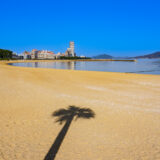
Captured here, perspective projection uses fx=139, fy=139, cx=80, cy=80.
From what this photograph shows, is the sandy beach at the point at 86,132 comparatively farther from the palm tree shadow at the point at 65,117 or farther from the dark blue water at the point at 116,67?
the dark blue water at the point at 116,67

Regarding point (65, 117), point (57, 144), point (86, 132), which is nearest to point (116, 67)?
point (65, 117)

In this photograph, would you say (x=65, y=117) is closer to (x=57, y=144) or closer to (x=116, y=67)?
(x=57, y=144)

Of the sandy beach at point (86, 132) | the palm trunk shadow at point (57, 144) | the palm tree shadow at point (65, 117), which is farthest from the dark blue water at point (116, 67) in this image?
the palm trunk shadow at point (57, 144)

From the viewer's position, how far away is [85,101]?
9945 millimetres

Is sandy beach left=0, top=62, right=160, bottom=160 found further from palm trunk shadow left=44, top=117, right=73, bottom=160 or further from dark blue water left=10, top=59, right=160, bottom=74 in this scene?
dark blue water left=10, top=59, right=160, bottom=74

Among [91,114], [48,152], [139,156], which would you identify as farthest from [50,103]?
[139,156]

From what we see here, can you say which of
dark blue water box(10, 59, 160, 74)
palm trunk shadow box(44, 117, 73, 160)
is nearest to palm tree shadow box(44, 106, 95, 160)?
palm trunk shadow box(44, 117, 73, 160)

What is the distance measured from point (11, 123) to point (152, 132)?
628cm

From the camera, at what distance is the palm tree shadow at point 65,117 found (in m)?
4.56

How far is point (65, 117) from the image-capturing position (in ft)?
23.4

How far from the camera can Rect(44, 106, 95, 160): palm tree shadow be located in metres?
4.56

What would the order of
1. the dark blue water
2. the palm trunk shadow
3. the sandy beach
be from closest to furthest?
the palm trunk shadow, the sandy beach, the dark blue water

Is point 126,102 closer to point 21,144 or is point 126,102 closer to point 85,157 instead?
point 85,157

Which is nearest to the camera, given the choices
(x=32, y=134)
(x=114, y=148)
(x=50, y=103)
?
(x=114, y=148)
